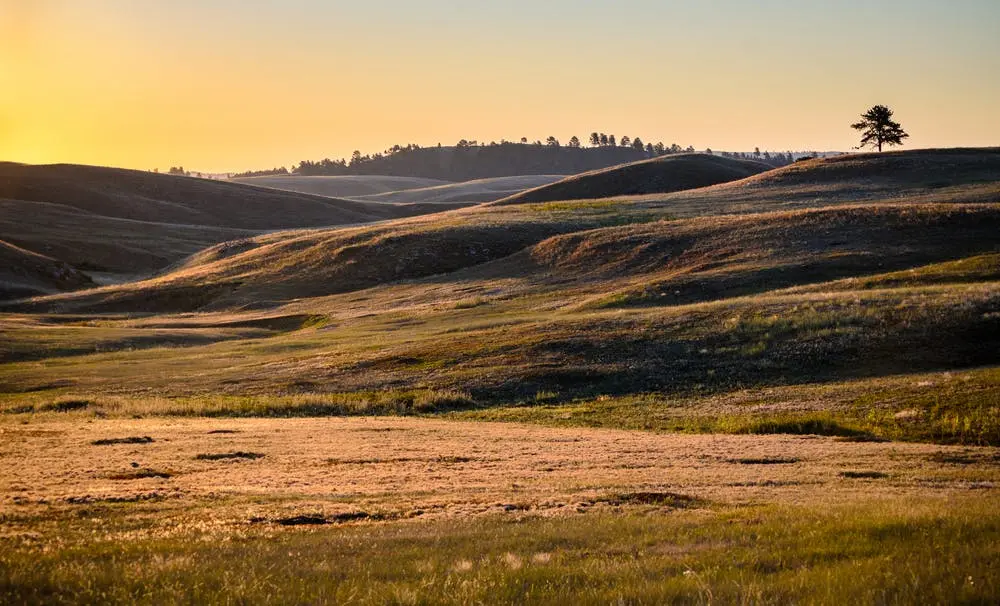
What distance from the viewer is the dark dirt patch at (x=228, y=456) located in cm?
2575

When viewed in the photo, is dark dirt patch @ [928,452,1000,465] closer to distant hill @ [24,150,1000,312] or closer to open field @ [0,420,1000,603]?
open field @ [0,420,1000,603]

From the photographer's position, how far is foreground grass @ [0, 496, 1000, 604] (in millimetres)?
9508

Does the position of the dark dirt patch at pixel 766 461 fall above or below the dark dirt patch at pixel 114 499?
below

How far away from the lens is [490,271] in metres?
95.9

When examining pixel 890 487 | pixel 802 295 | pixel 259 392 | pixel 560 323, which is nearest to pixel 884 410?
pixel 890 487

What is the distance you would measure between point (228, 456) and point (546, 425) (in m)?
14.9

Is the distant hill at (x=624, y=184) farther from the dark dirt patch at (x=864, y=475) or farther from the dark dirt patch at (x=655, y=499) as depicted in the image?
the dark dirt patch at (x=655, y=499)

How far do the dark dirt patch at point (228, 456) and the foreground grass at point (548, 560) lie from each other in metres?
10.0

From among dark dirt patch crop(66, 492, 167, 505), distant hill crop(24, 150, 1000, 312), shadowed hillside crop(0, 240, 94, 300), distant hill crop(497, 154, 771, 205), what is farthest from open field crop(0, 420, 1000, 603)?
distant hill crop(497, 154, 771, 205)

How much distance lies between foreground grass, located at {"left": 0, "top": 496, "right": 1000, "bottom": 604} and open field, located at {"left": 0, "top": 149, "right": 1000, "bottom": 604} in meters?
0.06

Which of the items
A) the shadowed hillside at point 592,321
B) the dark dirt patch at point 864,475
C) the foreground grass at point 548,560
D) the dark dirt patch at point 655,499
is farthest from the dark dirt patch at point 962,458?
the dark dirt patch at point 655,499

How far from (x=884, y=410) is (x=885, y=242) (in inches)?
1883

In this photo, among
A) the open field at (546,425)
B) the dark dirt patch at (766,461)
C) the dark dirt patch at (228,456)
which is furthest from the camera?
the dark dirt patch at (228,456)

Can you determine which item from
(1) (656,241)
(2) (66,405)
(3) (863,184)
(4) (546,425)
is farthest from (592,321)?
(3) (863,184)
